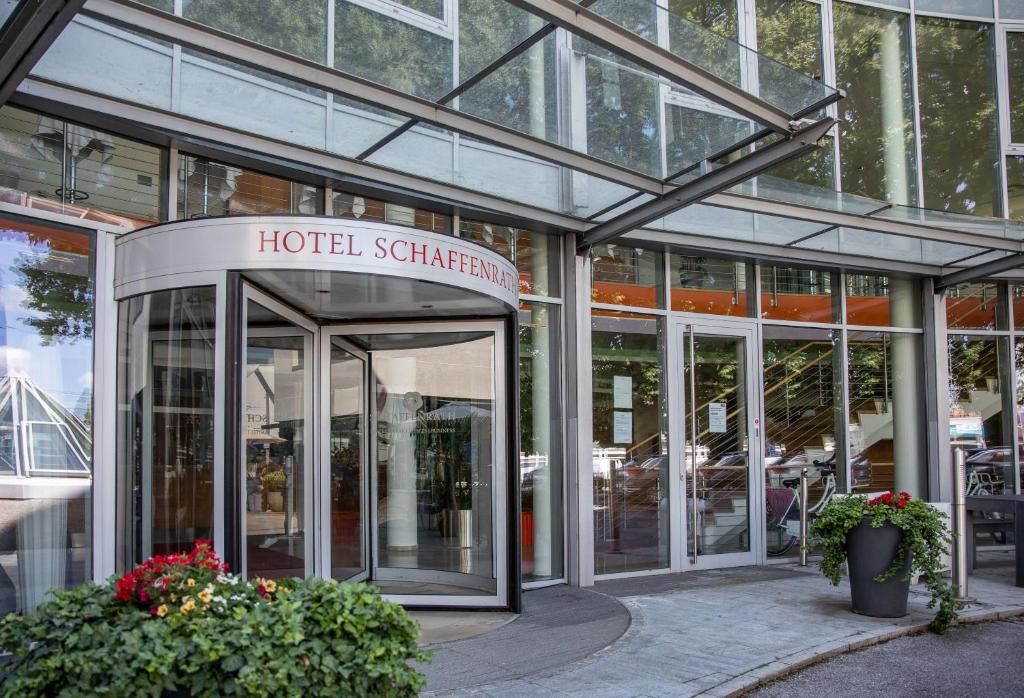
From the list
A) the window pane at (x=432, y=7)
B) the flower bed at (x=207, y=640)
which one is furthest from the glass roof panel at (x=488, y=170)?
the flower bed at (x=207, y=640)

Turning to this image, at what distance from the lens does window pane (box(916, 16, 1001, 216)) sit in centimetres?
1165

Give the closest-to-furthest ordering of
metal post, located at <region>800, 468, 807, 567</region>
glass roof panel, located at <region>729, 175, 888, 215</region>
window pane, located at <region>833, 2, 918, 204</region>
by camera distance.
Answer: glass roof panel, located at <region>729, 175, 888, 215</region>
metal post, located at <region>800, 468, 807, 567</region>
window pane, located at <region>833, 2, 918, 204</region>

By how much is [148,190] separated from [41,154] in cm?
74

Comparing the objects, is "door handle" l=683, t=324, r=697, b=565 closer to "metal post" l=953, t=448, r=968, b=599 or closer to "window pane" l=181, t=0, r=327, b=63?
"metal post" l=953, t=448, r=968, b=599

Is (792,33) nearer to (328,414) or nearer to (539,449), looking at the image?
(539,449)

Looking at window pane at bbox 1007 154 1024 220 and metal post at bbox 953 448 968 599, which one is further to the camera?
window pane at bbox 1007 154 1024 220

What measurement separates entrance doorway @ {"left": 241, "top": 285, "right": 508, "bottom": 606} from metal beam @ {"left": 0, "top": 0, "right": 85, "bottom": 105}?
95.4 inches

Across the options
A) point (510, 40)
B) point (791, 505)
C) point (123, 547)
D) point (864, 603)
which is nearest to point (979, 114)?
point (791, 505)

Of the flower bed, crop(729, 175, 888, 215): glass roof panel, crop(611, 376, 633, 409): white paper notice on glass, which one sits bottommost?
the flower bed

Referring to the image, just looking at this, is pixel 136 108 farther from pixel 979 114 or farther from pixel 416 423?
pixel 979 114

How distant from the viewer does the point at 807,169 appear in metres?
10.7

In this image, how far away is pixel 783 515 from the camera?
34.7 feet

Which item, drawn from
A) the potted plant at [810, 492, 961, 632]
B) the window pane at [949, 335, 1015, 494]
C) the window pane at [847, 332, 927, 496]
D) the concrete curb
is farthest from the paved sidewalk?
the window pane at [949, 335, 1015, 494]

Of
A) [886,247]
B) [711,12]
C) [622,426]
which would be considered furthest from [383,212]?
[886,247]
